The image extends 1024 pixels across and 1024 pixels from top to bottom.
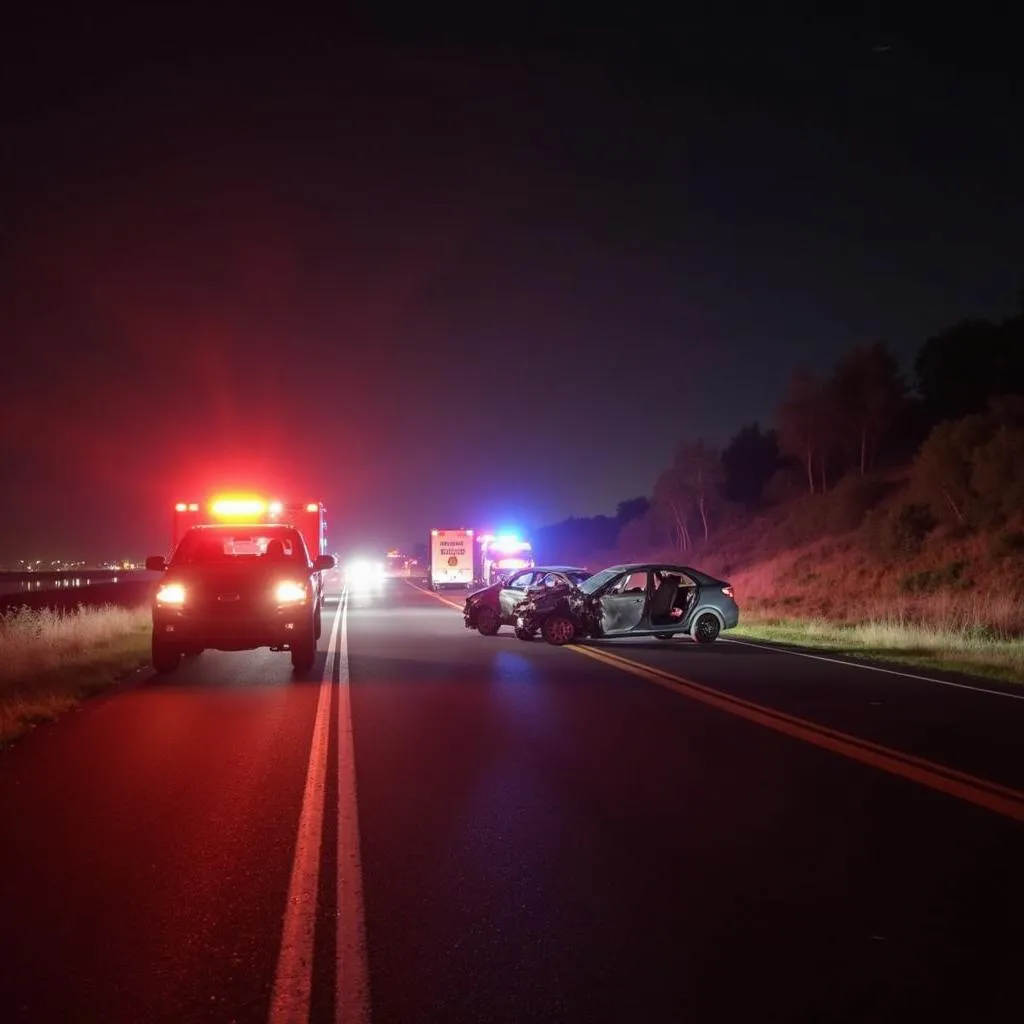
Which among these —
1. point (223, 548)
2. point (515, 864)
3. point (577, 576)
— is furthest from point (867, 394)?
point (515, 864)

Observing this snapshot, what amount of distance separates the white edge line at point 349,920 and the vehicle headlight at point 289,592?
6.99m

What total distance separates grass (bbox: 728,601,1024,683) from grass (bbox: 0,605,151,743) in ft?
43.0

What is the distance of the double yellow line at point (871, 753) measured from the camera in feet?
27.9

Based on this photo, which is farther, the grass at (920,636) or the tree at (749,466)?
the tree at (749,466)

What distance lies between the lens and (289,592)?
56.1ft

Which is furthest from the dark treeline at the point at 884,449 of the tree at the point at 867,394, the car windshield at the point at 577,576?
the car windshield at the point at 577,576

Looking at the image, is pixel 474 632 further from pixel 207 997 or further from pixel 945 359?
pixel 945 359

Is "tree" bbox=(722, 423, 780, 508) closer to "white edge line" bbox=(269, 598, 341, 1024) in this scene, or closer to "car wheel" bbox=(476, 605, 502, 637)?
"car wheel" bbox=(476, 605, 502, 637)

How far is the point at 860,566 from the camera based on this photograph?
4869 centimetres

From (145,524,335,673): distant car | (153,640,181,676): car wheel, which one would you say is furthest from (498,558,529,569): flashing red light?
(145,524,335,673): distant car

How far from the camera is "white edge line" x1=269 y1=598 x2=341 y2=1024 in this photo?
4742 mm

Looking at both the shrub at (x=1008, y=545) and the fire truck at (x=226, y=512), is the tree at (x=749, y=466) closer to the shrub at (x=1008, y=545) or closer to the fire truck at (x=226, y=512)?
the shrub at (x=1008, y=545)

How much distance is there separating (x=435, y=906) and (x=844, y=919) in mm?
2077

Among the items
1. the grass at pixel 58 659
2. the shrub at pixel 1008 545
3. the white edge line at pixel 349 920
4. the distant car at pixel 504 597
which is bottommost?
the white edge line at pixel 349 920
